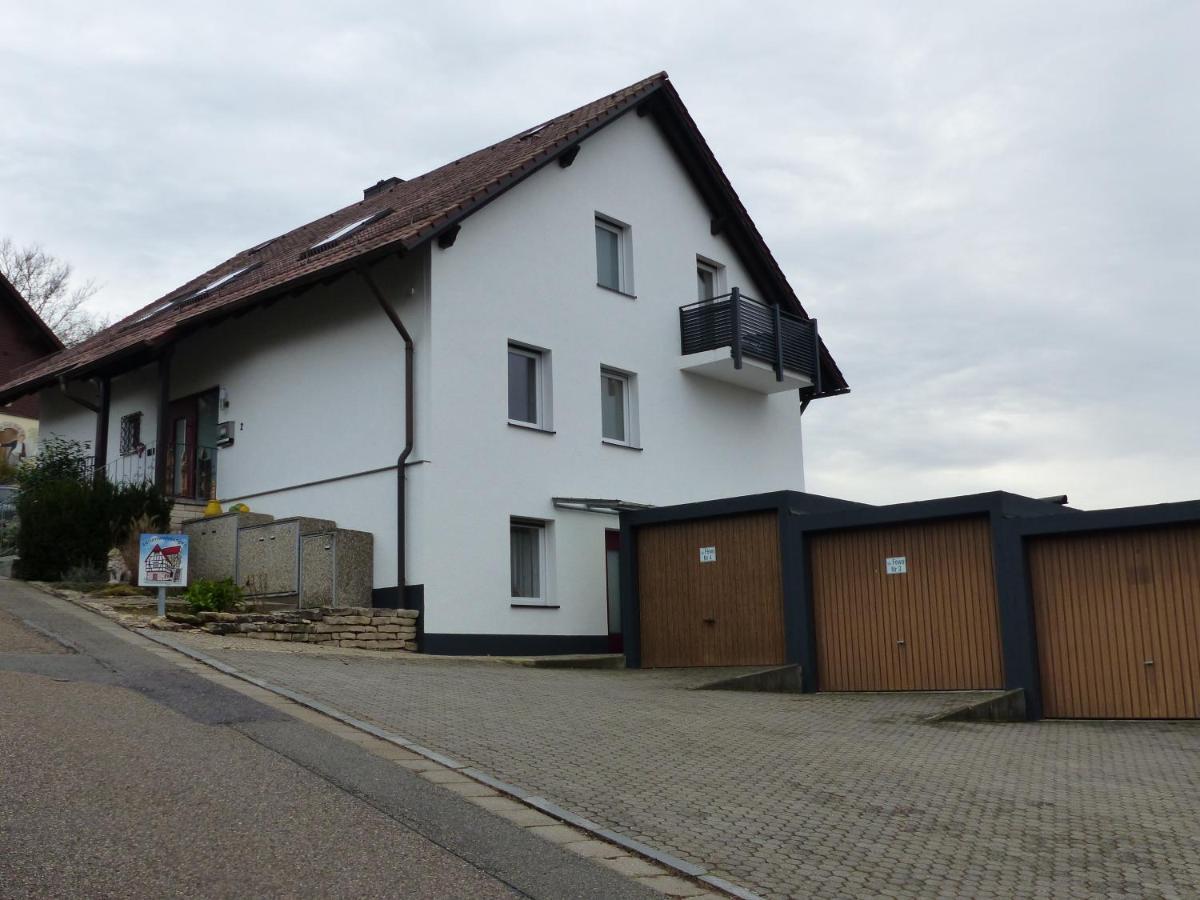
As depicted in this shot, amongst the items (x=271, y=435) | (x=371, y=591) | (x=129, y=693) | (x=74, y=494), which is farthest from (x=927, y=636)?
(x=74, y=494)

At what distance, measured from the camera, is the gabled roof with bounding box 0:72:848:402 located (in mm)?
17688

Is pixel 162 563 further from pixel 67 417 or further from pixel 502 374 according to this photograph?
pixel 67 417

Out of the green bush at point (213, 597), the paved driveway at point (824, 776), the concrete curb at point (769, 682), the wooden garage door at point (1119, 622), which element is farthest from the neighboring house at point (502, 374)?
the wooden garage door at point (1119, 622)

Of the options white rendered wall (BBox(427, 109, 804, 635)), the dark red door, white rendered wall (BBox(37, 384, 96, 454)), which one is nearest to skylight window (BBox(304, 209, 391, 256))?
white rendered wall (BBox(427, 109, 804, 635))

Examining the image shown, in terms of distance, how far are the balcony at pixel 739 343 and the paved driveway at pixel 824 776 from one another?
30.0ft

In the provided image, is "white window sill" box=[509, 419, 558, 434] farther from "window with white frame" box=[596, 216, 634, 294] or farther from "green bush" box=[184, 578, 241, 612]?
"green bush" box=[184, 578, 241, 612]

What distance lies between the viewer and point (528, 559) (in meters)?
18.7

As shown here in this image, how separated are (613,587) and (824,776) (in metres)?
11.1

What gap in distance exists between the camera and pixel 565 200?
20219 mm

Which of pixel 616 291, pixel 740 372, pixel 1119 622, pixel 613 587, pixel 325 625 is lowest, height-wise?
pixel 1119 622

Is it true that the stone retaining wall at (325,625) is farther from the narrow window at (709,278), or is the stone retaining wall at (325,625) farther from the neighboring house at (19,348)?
the neighboring house at (19,348)

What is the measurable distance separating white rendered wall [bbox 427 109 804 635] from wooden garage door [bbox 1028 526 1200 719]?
24.2 feet

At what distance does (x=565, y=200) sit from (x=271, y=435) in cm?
598

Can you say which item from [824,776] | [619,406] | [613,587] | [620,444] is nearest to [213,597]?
[613,587]
